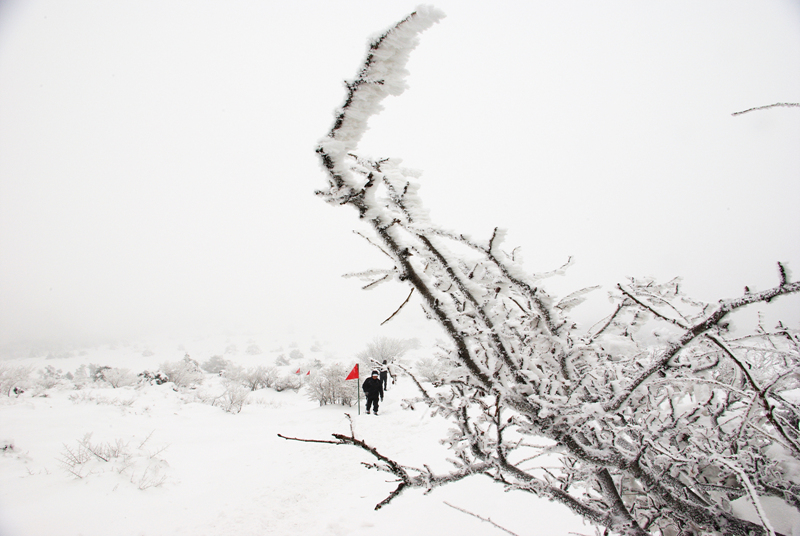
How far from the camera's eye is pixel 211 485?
4.74 meters

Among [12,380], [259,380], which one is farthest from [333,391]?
[12,380]

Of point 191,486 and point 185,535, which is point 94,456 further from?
point 185,535

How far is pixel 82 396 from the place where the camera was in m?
8.31

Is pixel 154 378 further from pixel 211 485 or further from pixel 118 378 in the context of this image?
pixel 211 485

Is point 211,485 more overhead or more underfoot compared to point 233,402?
more underfoot

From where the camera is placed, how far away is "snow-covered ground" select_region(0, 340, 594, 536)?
3.35 metres

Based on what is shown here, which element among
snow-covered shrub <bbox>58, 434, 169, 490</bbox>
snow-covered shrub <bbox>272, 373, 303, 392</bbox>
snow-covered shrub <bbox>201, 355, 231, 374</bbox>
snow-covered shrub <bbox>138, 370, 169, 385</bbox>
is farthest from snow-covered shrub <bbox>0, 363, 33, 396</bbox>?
snow-covered shrub <bbox>201, 355, 231, 374</bbox>

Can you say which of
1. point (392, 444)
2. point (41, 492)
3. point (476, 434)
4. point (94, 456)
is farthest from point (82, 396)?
point (476, 434)

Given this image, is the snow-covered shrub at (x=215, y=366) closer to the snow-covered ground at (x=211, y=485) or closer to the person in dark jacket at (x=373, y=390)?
the snow-covered ground at (x=211, y=485)

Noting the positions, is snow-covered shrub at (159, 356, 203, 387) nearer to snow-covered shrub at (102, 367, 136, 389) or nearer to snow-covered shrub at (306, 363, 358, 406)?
snow-covered shrub at (102, 367, 136, 389)

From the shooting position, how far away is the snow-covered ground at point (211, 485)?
3352 mm

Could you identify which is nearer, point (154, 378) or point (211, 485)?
point (211, 485)

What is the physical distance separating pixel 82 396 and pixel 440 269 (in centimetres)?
1169

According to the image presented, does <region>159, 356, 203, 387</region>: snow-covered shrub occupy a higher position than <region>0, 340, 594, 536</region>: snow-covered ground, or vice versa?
<region>159, 356, 203, 387</region>: snow-covered shrub
